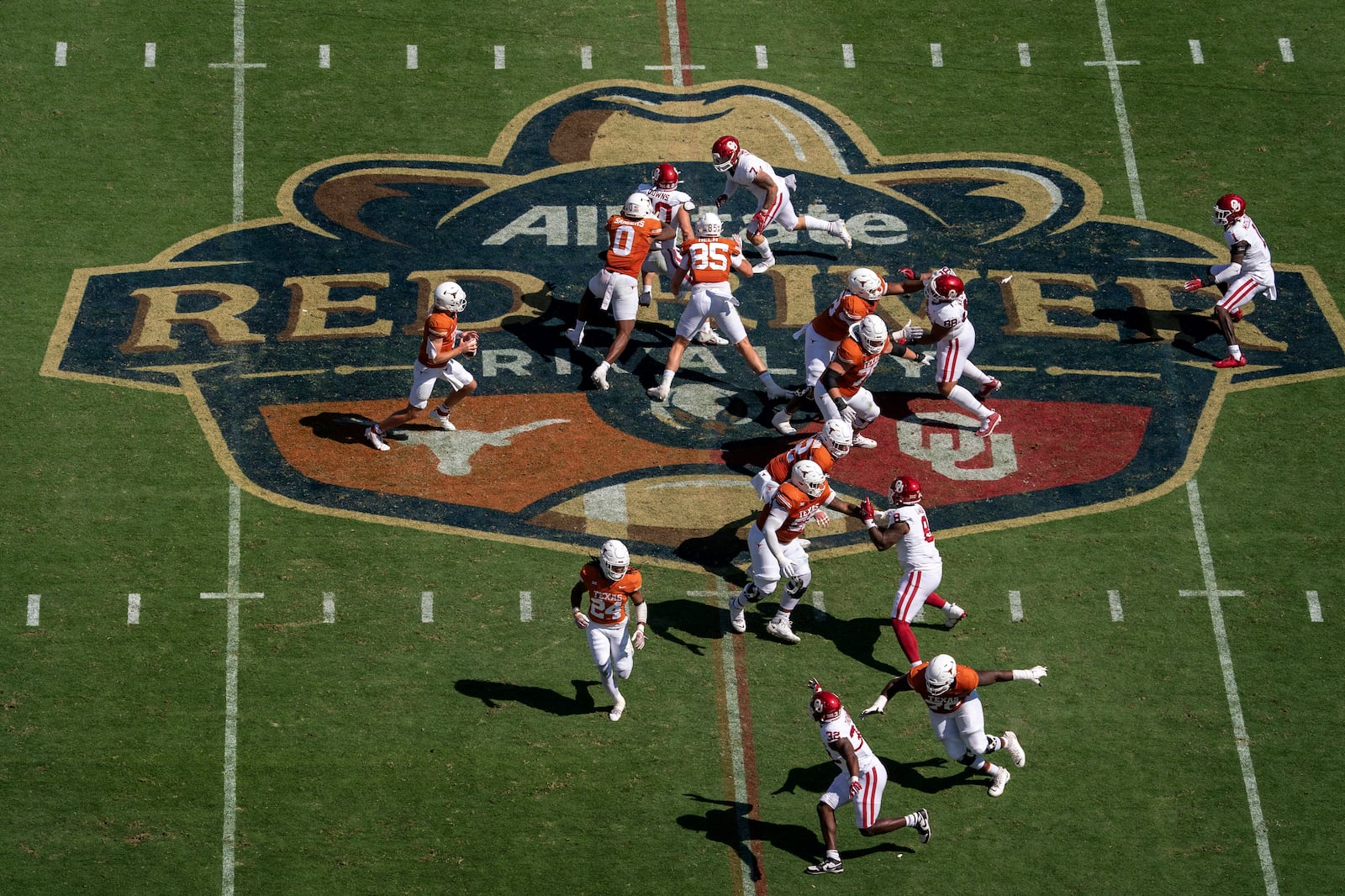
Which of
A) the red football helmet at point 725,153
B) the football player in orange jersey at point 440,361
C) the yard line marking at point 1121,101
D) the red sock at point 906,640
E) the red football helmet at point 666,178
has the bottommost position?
the red sock at point 906,640

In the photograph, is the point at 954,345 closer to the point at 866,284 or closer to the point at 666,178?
the point at 866,284

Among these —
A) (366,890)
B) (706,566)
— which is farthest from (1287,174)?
(366,890)

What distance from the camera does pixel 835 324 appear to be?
77.4 feet

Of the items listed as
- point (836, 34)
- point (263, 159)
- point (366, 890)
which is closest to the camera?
point (366, 890)

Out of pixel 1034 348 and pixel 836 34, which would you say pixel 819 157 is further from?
pixel 1034 348

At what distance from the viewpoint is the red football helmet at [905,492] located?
70.5ft

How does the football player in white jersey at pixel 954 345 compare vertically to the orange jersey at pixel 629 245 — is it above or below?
below

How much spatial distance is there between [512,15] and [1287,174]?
11.6m

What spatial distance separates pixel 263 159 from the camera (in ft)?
89.2

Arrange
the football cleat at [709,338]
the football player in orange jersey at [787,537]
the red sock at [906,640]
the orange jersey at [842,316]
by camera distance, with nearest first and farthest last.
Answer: the football player in orange jersey at [787,537] < the red sock at [906,640] < the orange jersey at [842,316] < the football cleat at [709,338]

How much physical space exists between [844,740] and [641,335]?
7472mm

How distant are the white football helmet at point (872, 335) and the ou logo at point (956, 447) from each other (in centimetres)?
158

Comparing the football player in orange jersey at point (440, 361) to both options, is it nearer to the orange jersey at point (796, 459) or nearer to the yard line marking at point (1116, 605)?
the orange jersey at point (796, 459)

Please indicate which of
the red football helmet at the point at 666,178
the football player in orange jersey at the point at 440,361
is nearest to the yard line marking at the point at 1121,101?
the red football helmet at the point at 666,178
